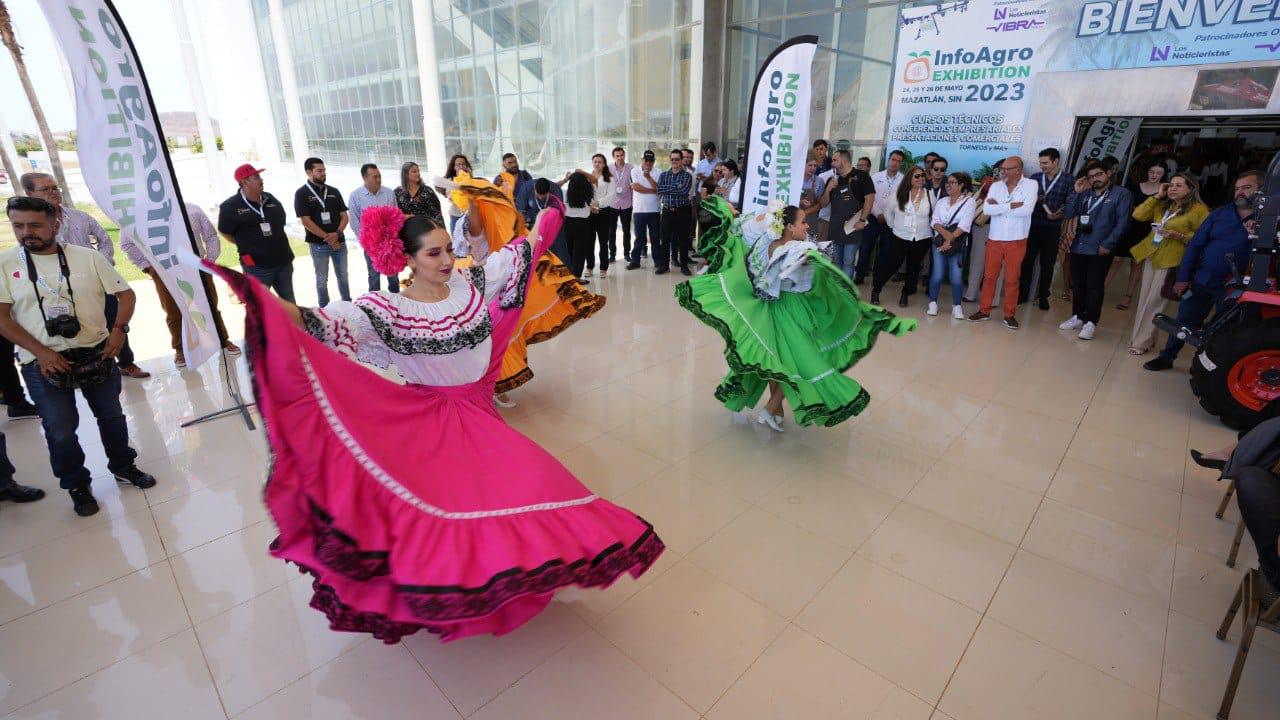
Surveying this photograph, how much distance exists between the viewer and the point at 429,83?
1573 centimetres

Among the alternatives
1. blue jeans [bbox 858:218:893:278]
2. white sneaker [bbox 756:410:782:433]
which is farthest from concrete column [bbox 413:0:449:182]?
white sneaker [bbox 756:410:782:433]

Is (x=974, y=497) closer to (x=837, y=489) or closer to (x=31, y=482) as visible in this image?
(x=837, y=489)

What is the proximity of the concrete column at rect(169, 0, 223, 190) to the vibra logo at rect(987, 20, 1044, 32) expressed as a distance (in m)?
16.2

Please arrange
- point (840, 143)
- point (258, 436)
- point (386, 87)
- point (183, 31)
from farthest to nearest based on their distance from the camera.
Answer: point (386, 87)
point (183, 31)
point (840, 143)
point (258, 436)

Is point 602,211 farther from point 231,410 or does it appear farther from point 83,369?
point 83,369

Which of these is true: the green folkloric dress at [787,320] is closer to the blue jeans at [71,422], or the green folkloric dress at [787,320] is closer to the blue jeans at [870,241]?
the blue jeans at [71,422]

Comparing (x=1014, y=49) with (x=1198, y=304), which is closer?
(x=1198, y=304)

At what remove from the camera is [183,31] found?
1427 cm

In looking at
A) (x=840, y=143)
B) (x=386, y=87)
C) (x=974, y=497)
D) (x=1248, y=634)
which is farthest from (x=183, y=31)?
(x=1248, y=634)

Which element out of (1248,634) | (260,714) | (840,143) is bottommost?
(260,714)

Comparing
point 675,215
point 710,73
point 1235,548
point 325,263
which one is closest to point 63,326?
point 325,263

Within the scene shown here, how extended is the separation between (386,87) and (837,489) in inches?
737

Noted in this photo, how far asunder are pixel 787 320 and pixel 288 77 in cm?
2544

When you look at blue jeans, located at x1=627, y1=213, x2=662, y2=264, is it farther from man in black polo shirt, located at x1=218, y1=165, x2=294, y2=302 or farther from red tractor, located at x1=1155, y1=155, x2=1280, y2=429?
red tractor, located at x1=1155, y1=155, x2=1280, y2=429
